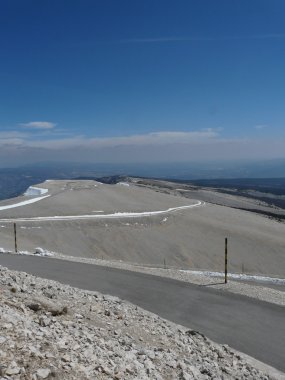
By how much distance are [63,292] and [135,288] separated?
9.57 feet

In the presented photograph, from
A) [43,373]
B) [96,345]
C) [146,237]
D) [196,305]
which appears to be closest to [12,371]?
[43,373]

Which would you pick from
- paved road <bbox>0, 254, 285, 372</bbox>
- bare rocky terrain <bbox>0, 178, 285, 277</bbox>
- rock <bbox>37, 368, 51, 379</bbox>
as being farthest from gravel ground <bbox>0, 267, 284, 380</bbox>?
bare rocky terrain <bbox>0, 178, 285, 277</bbox>

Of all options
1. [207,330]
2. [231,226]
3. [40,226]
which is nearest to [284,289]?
[207,330]

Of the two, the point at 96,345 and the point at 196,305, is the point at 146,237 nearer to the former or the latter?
the point at 196,305

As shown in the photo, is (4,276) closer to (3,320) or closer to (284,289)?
(3,320)

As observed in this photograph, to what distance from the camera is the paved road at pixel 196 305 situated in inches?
353

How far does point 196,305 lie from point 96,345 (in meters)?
5.06

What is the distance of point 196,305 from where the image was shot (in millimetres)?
11312

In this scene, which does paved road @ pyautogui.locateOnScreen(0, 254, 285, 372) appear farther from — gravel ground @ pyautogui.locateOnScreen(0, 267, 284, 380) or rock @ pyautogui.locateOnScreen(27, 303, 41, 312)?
rock @ pyautogui.locateOnScreen(27, 303, 41, 312)

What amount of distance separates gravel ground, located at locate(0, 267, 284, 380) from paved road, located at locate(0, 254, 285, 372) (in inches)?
28.7

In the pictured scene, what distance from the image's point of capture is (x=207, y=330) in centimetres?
952

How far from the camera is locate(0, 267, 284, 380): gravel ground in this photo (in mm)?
5688

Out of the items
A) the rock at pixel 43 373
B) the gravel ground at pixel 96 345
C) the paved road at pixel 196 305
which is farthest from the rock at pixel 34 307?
the paved road at pixel 196 305

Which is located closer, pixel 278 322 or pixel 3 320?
pixel 3 320
